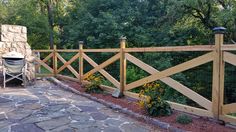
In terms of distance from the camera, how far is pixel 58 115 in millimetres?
4316

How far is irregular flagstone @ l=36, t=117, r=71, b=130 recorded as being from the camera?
369 cm

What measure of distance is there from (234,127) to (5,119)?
11.3 feet

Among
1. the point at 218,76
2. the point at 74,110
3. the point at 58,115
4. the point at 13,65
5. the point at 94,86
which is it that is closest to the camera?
the point at 218,76

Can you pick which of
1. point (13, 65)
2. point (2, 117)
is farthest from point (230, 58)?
point (13, 65)

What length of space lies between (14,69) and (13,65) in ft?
0.38

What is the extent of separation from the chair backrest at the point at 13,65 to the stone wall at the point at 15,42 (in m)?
0.39

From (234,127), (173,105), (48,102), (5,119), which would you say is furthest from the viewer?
(48,102)

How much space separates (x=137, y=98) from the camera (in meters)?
5.09

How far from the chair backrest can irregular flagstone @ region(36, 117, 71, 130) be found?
3470mm

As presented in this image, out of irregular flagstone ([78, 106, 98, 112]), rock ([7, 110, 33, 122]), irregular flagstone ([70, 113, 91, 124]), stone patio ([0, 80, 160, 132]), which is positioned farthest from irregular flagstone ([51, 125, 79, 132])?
irregular flagstone ([78, 106, 98, 112])

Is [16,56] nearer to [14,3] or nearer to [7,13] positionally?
[7,13]

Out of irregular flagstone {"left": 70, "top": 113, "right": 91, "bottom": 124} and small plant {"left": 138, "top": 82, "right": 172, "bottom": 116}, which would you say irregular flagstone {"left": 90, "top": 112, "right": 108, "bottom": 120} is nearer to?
irregular flagstone {"left": 70, "top": 113, "right": 91, "bottom": 124}

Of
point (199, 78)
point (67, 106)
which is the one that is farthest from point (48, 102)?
point (199, 78)

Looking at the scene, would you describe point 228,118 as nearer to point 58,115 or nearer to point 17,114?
point 58,115
